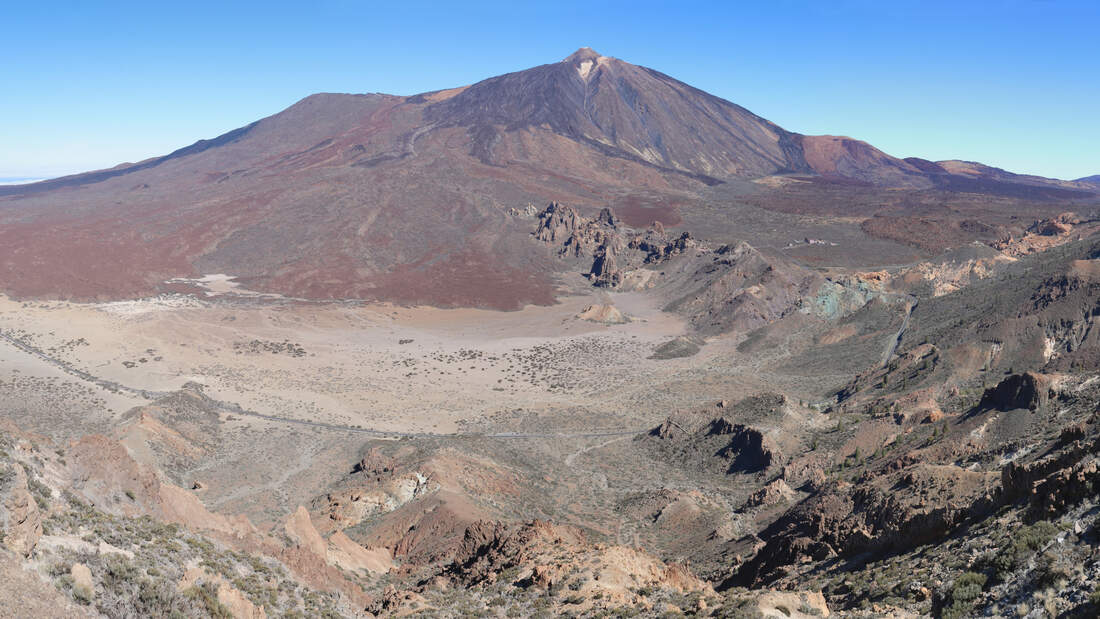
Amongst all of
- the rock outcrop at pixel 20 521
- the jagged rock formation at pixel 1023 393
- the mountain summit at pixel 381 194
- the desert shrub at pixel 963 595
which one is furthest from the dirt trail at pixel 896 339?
the rock outcrop at pixel 20 521

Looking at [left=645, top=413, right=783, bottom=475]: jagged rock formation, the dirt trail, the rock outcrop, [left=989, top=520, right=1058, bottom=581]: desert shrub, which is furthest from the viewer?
the dirt trail

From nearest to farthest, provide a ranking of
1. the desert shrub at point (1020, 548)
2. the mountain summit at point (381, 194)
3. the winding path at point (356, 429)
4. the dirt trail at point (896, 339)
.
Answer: the desert shrub at point (1020, 548) → the winding path at point (356, 429) → the dirt trail at point (896, 339) → the mountain summit at point (381, 194)

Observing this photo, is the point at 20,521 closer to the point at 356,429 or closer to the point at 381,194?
the point at 356,429

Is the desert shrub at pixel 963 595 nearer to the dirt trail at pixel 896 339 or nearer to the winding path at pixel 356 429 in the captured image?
the winding path at pixel 356 429

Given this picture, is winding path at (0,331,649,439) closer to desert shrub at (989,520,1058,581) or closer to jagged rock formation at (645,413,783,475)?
jagged rock formation at (645,413,783,475)

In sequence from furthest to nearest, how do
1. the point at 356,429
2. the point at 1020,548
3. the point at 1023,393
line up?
the point at 356,429 → the point at 1023,393 → the point at 1020,548

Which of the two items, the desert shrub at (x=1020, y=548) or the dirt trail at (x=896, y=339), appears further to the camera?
the dirt trail at (x=896, y=339)

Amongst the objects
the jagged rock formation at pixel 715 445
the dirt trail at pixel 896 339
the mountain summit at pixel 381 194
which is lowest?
the jagged rock formation at pixel 715 445

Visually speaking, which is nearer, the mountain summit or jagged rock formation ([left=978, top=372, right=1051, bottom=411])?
jagged rock formation ([left=978, top=372, right=1051, bottom=411])

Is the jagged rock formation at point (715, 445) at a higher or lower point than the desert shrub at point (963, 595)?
lower

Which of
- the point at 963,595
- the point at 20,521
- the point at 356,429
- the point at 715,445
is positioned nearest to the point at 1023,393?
the point at 715,445

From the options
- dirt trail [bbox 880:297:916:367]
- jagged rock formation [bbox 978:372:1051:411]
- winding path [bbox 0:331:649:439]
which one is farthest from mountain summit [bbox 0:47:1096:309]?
jagged rock formation [bbox 978:372:1051:411]

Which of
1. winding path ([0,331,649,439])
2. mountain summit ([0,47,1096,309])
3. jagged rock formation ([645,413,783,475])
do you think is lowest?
winding path ([0,331,649,439])

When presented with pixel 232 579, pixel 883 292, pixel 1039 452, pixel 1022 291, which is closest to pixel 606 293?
pixel 883 292
